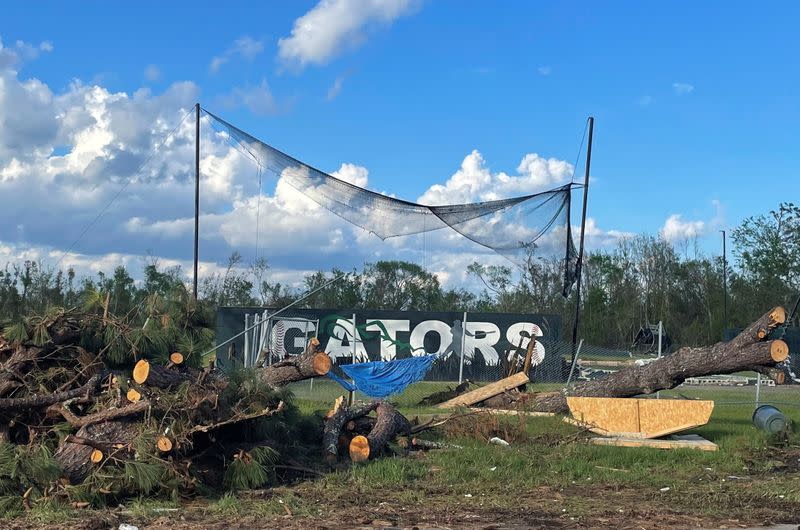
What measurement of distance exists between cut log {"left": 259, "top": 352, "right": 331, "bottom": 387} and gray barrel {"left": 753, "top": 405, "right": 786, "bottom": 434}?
258 inches

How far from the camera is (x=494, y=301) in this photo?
53.7 m

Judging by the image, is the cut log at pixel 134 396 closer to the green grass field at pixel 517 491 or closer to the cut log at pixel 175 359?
the green grass field at pixel 517 491

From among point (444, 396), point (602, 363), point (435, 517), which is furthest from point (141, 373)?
point (602, 363)

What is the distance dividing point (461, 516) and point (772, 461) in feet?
17.5

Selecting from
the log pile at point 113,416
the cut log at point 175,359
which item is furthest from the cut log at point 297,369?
the cut log at point 175,359

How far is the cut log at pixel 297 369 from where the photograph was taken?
35.8 feet

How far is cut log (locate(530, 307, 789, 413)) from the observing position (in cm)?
1236

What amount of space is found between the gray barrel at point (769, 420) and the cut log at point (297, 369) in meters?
6.54

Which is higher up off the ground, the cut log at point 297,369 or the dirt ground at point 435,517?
the cut log at point 297,369

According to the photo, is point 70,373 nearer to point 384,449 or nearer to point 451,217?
point 384,449

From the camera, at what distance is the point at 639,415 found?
1204 cm

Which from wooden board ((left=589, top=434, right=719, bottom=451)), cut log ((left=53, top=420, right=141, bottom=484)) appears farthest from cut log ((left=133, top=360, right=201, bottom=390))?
wooden board ((left=589, top=434, right=719, bottom=451))

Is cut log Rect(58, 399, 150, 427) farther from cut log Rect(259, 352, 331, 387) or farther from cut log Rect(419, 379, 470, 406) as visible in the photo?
cut log Rect(419, 379, 470, 406)

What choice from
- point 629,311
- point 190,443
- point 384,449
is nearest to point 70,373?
point 190,443
